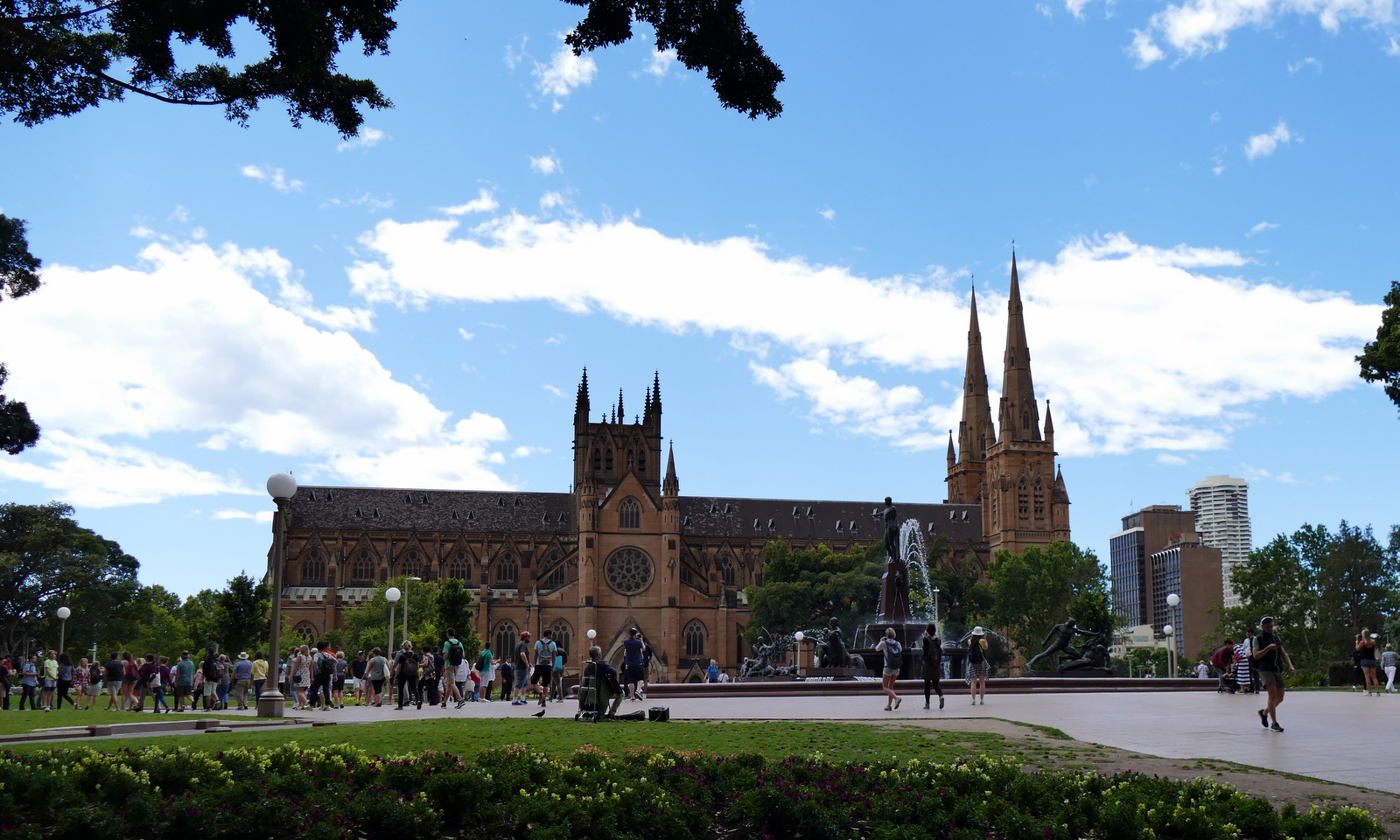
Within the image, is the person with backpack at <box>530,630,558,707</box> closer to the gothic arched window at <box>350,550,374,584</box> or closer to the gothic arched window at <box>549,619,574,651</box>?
the gothic arched window at <box>549,619,574,651</box>

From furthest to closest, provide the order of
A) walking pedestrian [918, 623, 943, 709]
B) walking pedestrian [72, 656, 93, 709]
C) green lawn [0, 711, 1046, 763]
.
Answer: walking pedestrian [72, 656, 93, 709] → walking pedestrian [918, 623, 943, 709] → green lawn [0, 711, 1046, 763]

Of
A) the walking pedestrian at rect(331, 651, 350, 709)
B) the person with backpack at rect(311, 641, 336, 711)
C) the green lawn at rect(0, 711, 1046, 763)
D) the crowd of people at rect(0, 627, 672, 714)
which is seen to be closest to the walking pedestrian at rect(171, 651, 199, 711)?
the crowd of people at rect(0, 627, 672, 714)

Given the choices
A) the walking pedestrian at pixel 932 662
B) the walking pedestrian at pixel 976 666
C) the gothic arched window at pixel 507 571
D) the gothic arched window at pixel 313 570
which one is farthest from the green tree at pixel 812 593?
the walking pedestrian at pixel 932 662

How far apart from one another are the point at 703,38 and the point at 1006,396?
11105 centimetres

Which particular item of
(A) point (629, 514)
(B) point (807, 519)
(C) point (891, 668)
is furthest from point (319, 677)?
(B) point (807, 519)

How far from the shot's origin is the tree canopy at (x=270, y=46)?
31.7ft

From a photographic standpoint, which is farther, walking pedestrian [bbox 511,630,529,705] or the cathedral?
the cathedral

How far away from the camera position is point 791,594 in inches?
3356

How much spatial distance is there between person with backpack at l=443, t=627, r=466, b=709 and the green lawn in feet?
30.8

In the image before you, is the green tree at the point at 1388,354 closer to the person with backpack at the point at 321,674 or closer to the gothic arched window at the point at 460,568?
the person with backpack at the point at 321,674

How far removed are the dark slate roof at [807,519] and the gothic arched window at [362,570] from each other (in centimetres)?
2861

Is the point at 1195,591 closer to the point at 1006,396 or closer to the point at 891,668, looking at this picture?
the point at 1006,396

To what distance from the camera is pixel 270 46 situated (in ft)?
33.0

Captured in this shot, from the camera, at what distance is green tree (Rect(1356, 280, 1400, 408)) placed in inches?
1358
